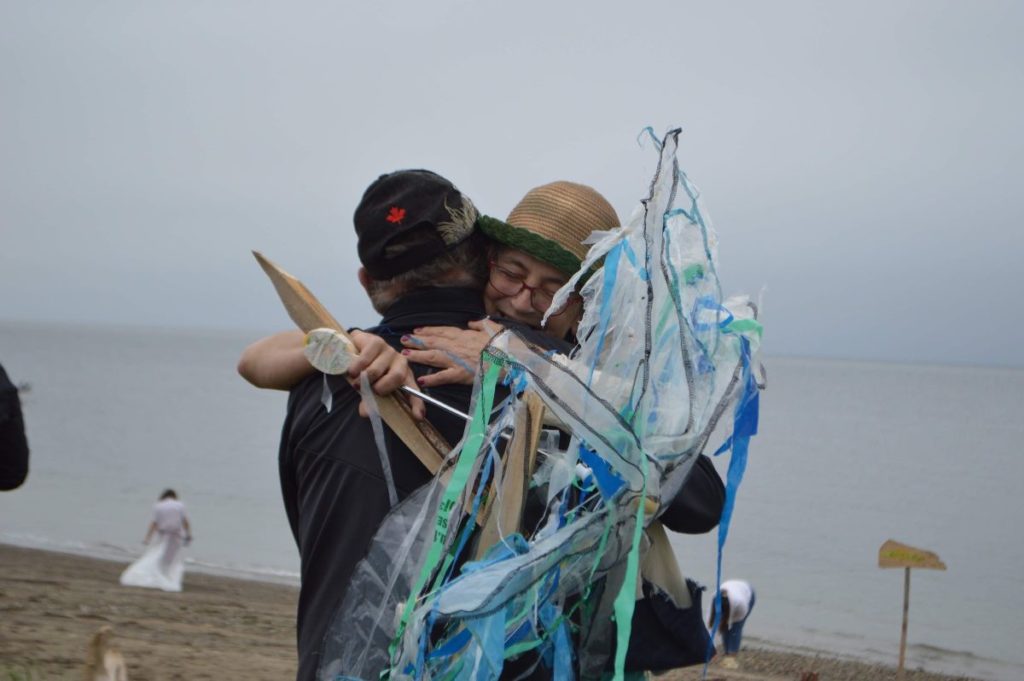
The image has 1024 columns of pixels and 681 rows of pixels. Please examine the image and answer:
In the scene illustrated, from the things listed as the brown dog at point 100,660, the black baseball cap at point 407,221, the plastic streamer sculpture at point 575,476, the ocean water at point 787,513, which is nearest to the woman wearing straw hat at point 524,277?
the black baseball cap at point 407,221

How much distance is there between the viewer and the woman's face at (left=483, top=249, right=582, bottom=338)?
2.34 metres

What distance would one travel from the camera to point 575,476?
73.9 inches

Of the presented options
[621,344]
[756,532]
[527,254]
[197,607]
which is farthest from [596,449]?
[756,532]

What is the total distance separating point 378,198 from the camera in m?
2.19

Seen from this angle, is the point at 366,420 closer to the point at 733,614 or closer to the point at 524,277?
the point at 524,277

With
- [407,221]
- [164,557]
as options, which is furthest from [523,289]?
[164,557]

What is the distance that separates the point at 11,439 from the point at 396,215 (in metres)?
1.85

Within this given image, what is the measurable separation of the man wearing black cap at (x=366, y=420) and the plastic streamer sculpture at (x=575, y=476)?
74 mm

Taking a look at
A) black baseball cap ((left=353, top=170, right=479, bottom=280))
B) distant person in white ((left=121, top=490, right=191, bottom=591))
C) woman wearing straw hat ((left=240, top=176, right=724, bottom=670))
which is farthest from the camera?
distant person in white ((left=121, top=490, right=191, bottom=591))

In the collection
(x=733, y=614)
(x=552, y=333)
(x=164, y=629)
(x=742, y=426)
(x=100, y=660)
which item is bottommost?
(x=164, y=629)

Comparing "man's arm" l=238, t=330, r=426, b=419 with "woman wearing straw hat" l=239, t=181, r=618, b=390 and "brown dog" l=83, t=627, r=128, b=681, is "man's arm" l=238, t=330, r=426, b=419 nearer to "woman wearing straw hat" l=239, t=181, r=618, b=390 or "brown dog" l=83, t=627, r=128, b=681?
"woman wearing straw hat" l=239, t=181, r=618, b=390

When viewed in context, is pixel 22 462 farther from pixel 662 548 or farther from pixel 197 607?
pixel 197 607

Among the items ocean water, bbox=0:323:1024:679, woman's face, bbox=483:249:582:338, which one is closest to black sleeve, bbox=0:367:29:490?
woman's face, bbox=483:249:582:338

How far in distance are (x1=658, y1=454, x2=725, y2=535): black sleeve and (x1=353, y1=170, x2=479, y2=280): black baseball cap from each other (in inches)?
25.9
